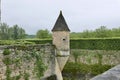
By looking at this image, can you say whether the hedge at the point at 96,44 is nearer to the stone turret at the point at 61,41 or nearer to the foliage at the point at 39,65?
the stone turret at the point at 61,41

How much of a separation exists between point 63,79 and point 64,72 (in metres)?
0.59

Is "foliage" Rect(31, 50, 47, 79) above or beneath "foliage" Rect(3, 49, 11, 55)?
beneath

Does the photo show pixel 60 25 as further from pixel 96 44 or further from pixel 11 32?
pixel 11 32

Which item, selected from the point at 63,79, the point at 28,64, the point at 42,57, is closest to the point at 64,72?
the point at 63,79

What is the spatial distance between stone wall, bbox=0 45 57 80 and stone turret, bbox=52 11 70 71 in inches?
40.3

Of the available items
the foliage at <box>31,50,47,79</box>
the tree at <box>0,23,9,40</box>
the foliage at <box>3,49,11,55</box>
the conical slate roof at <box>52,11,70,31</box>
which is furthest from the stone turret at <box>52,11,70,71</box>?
the tree at <box>0,23,9,40</box>

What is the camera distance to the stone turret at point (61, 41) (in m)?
23.8

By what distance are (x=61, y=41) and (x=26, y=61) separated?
5645mm

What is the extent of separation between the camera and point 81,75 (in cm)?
2394

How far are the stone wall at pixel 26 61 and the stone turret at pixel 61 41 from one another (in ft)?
3.36

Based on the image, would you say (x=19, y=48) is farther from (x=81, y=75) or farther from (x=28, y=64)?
(x=81, y=75)

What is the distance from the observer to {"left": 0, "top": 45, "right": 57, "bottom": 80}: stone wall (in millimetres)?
17047

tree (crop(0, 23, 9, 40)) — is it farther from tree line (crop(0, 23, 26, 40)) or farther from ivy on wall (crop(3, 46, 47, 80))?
ivy on wall (crop(3, 46, 47, 80))

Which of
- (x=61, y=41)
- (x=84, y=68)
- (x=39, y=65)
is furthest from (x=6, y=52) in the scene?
(x=84, y=68)
